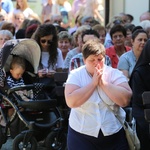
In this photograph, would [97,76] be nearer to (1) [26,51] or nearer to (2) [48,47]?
(1) [26,51]

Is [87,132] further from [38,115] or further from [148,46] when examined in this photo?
[38,115]

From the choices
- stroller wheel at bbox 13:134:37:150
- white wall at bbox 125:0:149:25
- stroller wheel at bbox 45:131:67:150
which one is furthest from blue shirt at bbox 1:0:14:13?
stroller wheel at bbox 13:134:37:150

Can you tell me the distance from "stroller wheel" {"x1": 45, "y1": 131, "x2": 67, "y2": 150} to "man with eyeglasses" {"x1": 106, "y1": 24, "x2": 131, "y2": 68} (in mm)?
1583

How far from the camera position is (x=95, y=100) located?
180 inches

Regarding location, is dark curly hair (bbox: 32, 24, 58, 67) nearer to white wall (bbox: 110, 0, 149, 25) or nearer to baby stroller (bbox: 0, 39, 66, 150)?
baby stroller (bbox: 0, 39, 66, 150)

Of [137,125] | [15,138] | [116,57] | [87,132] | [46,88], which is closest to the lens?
[87,132]

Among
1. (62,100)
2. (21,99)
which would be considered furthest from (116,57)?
(21,99)

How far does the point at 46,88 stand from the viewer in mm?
6852

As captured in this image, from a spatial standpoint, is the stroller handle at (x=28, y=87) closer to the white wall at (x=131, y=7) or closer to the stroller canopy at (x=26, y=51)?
the stroller canopy at (x=26, y=51)

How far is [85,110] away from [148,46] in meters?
0.89

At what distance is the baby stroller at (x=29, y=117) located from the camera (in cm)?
639

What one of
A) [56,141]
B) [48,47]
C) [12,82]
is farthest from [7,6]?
[56,141]

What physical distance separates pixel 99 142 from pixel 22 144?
2.00 meters

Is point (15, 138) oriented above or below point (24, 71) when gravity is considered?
below
